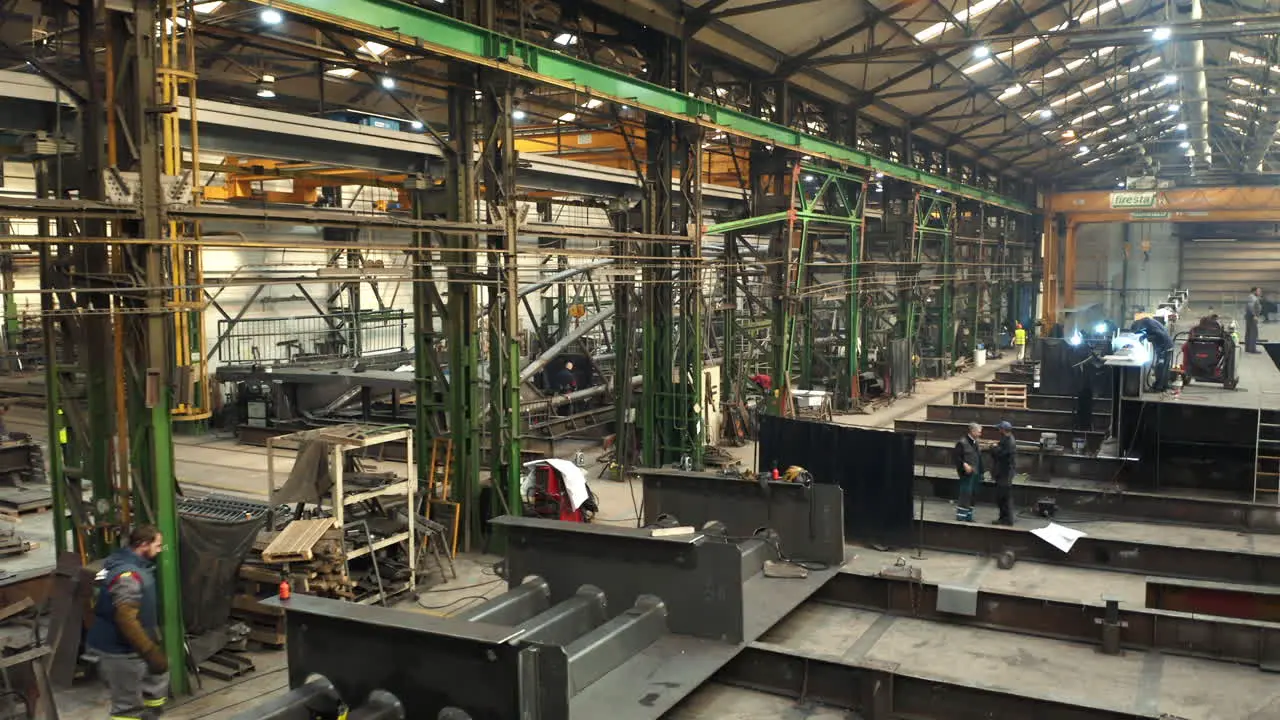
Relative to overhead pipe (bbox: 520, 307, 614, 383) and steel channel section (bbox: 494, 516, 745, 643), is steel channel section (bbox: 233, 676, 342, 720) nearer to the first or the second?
steel channel section (bbox: 494, 516, 745, 643)

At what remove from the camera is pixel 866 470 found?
43.7 ft

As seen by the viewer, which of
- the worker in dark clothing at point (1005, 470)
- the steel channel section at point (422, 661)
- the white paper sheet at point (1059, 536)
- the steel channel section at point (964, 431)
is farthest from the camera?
the steel channel section at point (964, 431)

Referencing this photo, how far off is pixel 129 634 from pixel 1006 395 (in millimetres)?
19778

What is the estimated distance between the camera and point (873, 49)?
798 inches

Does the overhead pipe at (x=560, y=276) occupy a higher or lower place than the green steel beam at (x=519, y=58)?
lower

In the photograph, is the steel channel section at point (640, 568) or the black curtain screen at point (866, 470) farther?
the black curtain screen at point (866, 470)

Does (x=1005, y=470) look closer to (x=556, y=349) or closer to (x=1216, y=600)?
(x=1216, y=600)

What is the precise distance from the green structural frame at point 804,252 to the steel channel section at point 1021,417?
12.5 feet

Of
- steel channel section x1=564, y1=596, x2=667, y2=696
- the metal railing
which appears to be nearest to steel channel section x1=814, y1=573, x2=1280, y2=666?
steel channel section x1=564, y1=596, x2=667, y2=696

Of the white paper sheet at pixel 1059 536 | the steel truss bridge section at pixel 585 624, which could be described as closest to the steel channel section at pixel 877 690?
the steel truss bridge section at pixel 585 624

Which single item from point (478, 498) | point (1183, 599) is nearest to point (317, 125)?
point (478, 498)

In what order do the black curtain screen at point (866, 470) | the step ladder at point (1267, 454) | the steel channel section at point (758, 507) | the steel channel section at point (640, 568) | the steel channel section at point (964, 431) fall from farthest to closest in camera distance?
the steel channel section at point (964, 431) → the step ladder at point (1267, 454) → the black curtain screen at point (866, 470) → the steel channel section at point (758, 507) → the steel channel section at point (640, 568)

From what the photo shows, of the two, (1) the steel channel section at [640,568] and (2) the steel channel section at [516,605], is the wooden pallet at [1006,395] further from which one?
(2) the steel channel section at [516,605]

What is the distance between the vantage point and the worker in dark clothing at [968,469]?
14.0 m
